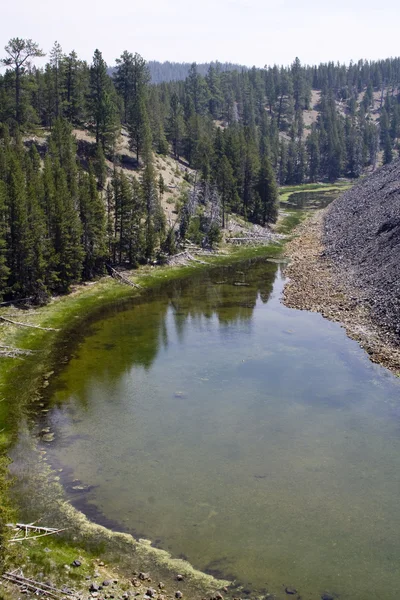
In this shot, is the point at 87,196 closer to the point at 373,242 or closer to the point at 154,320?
the point at 154,320

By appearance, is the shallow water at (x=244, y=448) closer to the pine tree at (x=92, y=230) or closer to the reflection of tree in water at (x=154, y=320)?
the reflection of tree in water at (x=154, y=320)

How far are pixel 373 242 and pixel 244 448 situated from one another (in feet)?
165

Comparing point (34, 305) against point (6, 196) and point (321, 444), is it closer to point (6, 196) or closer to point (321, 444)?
point (6, 196)

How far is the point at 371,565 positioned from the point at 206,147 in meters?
→ 97.4

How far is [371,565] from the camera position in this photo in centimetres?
2503

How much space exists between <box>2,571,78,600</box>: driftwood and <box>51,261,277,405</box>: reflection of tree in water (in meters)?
18.4

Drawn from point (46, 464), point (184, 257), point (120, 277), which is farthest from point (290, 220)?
point (46, 464)

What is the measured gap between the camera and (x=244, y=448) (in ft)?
113

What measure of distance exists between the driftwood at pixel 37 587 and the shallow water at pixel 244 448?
506 cm

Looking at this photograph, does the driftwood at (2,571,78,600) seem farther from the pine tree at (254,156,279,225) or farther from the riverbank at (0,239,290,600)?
the pine tree at (254,156,279,225)

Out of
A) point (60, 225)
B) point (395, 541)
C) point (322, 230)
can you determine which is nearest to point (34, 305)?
point (60, 225)

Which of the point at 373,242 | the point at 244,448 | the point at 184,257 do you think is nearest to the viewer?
the point at 244,448

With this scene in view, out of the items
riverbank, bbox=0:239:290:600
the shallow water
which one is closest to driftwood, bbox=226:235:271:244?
riverbank, bbox=0:239:290:600

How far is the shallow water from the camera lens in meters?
26.0
